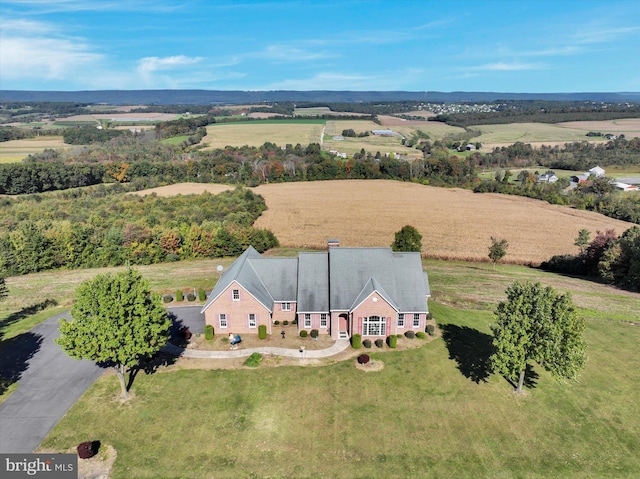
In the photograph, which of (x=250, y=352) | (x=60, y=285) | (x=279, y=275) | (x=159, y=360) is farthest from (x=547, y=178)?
(x=60, y=285)

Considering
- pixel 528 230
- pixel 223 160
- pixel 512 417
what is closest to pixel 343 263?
pixel 512 417

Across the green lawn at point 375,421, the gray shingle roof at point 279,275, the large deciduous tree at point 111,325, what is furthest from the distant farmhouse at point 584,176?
the large deciduous tree at point 111,325

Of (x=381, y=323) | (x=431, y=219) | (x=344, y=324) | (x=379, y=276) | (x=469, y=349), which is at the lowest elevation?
(x=431, y=219)

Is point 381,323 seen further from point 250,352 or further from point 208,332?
point 208,332

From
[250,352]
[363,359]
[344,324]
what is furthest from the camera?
[344,324]

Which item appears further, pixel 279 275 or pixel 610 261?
pixel 610 261

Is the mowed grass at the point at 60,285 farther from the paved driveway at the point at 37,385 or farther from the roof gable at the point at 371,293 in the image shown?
the roof gable at the point at 371,293

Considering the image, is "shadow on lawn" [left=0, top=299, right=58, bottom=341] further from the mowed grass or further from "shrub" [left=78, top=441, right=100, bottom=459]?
"shrub" [left=78, top=441, right=100, bottom=459]
